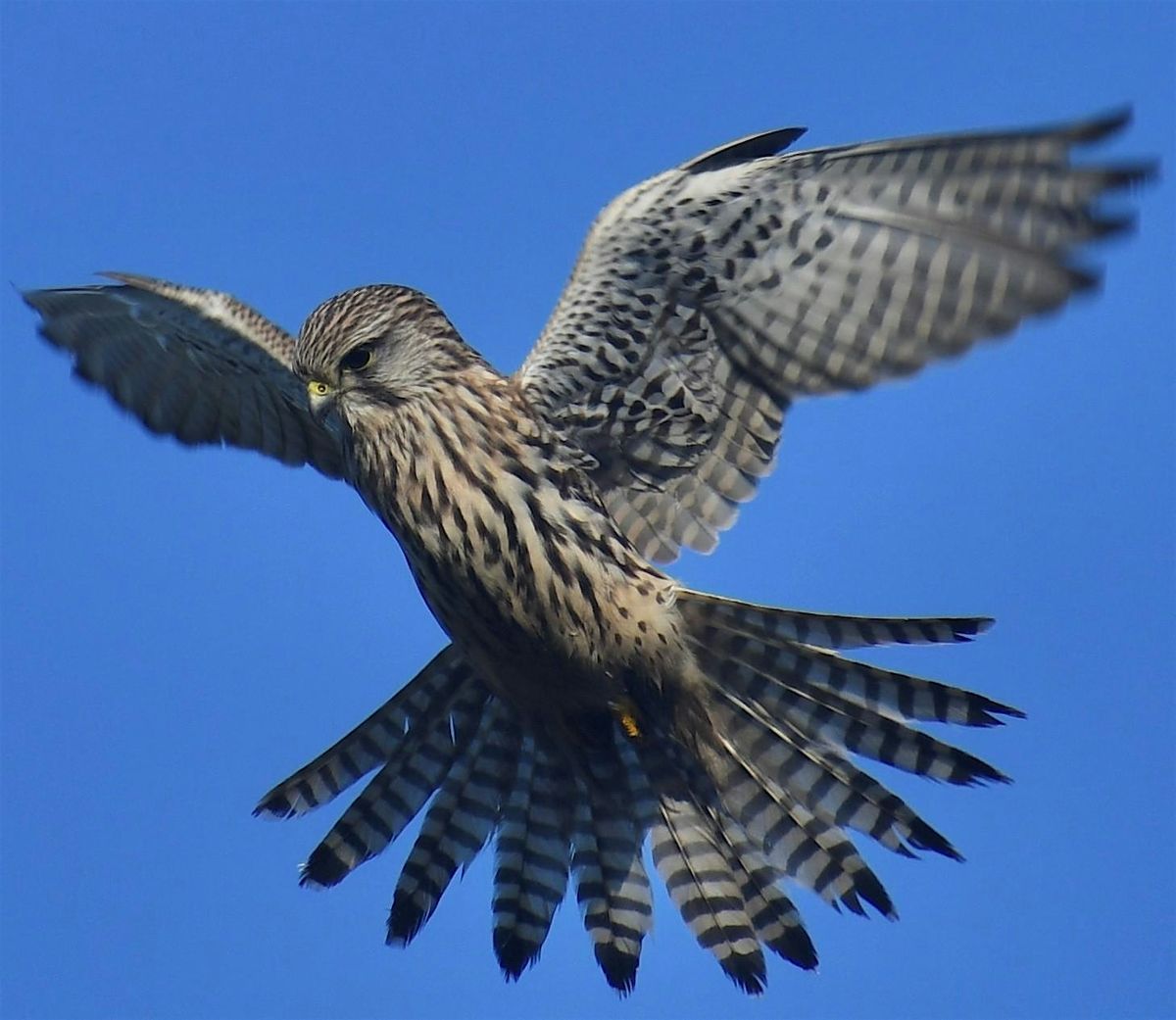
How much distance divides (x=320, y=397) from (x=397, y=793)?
5.26ft

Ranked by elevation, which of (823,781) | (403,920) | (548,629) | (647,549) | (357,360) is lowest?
(403,920)

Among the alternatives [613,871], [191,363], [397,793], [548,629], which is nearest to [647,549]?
[548,629]

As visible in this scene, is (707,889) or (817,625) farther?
(707,889)

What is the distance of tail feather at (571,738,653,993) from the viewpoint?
6898 mm

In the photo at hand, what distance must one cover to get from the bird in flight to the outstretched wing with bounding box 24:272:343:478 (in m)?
0.03

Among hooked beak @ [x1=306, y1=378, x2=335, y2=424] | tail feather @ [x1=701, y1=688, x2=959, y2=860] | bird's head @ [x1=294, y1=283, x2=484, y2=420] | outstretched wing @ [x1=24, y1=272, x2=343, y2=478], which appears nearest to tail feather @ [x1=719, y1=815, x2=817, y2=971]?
tail feather @ [x1=701, y1=688, x2=959, y2=860]

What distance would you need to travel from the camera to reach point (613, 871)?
704 cm

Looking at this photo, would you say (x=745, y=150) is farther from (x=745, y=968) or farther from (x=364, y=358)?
(x=745, y=968)

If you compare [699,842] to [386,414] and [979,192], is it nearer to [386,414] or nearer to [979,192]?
[386,414]

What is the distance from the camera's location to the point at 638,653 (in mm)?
6711

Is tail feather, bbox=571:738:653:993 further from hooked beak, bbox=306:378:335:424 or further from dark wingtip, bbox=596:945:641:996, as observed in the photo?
hooked beak, bbox=306:378:335:424

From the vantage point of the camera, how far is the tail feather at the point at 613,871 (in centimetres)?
690

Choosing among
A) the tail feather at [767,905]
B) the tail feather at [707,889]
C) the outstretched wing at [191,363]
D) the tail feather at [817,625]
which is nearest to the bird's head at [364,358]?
the outstretched wing at [191,363]

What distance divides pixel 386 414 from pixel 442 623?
0.80 meters
